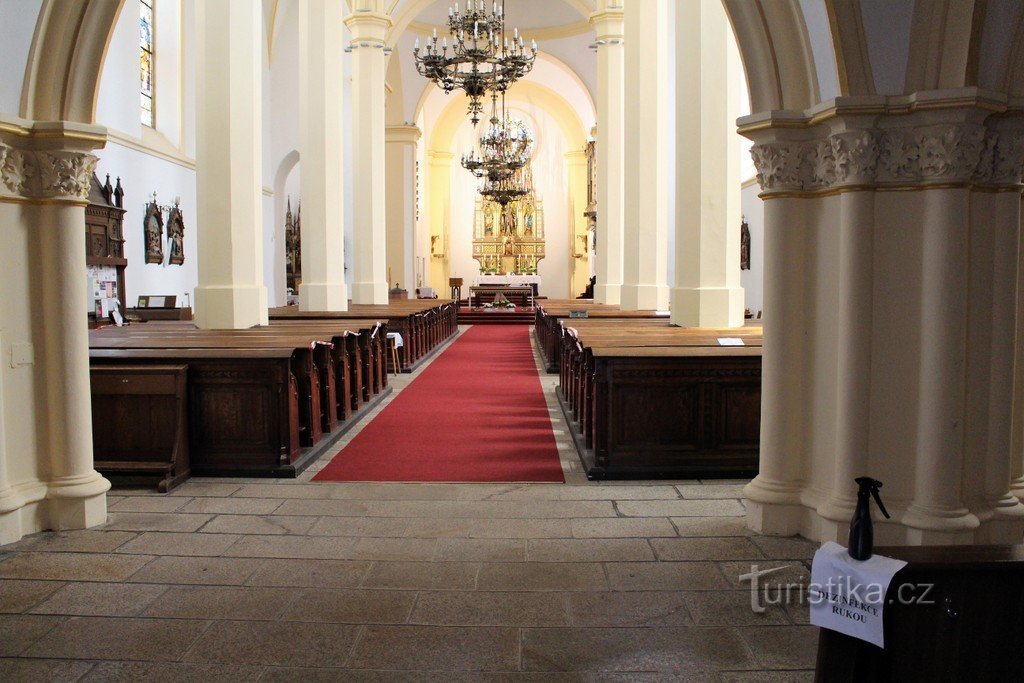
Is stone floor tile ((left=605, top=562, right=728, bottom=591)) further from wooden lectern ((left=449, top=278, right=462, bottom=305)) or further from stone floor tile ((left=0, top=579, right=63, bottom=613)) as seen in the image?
wooden lectern ((left=449, top=278, right=462, bottom=305))

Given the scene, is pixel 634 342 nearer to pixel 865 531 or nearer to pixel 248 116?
pixel 865 531

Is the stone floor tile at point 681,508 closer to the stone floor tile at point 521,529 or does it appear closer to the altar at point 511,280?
the stone floor tile at point 521,529

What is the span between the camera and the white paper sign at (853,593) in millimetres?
2290

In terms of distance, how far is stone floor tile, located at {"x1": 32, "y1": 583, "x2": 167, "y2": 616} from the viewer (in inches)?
143

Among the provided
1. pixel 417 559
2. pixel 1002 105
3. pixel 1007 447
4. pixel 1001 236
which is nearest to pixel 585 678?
pixel 417 559

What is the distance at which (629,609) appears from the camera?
3648 mm

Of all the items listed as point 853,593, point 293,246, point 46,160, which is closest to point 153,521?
point 46,160

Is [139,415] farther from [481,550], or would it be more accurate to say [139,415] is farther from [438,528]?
[481,550]

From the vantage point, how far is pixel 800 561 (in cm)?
424

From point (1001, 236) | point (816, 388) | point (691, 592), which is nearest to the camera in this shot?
point (691, 592)

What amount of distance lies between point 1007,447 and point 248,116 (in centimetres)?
783

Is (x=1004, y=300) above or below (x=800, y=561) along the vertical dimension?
above

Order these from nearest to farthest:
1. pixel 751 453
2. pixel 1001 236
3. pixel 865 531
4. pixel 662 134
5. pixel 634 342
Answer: pixel 865 531, pixel 1001 236, pixel 751 453, pixel 634 342, pixel 662 134

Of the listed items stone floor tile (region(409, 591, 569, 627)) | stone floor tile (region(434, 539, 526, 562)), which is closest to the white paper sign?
stone floor tile (region(409, 591, 569, 627))
